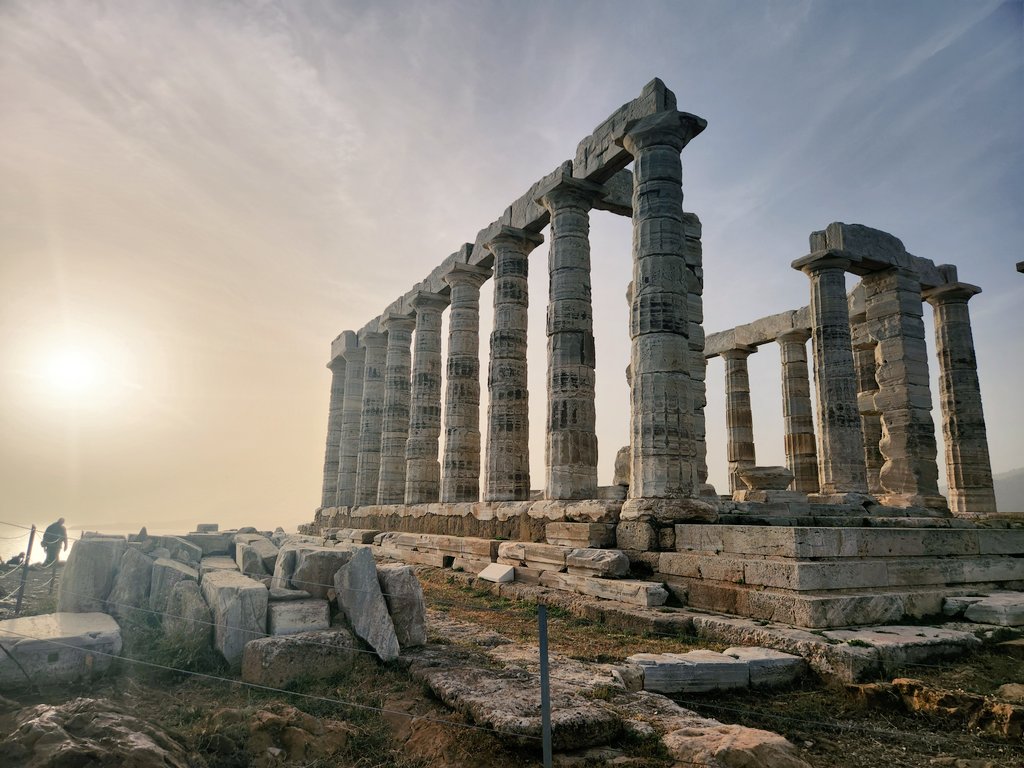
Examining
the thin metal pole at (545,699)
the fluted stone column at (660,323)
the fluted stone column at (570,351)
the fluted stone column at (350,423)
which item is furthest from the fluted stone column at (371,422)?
the thin metal pole at (545,699)

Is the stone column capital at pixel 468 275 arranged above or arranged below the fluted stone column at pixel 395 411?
above

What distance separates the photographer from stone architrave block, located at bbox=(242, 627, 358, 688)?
5391 mm

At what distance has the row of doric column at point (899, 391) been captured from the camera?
Answer: 17.5 metres

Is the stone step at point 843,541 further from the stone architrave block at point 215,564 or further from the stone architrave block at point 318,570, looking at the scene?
the stone architrave block at point 215,564

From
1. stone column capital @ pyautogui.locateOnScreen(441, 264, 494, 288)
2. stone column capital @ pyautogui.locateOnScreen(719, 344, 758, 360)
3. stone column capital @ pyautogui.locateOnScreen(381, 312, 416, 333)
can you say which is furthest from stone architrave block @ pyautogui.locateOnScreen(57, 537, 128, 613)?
stone column capital @ pyautogui.locateOnScreen(719, 344, 758, 360)

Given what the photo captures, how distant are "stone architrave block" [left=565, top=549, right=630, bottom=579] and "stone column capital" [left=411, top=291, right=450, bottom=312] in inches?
539

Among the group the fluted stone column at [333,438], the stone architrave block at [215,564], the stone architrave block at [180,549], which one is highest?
the fluted stone column at [333,438]

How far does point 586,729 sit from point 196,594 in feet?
13.8

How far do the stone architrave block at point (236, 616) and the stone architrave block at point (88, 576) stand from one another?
4.46 feet

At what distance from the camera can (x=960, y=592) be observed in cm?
855

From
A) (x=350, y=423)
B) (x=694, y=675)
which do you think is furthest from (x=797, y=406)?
(x=694, y=675)

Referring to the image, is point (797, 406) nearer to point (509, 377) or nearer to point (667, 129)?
point (509, 377)

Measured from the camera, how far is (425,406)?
22234 millimetres

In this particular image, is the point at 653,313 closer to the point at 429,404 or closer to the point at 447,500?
the point at 447,500
